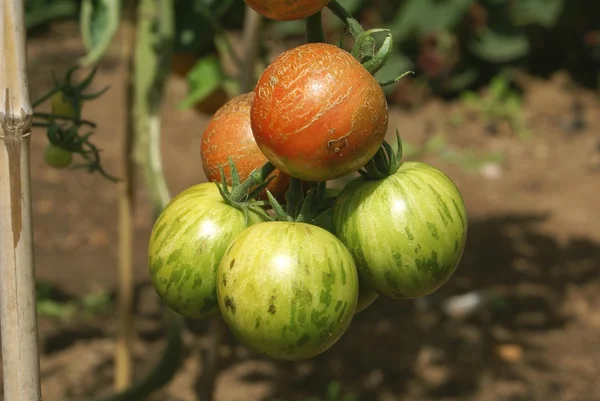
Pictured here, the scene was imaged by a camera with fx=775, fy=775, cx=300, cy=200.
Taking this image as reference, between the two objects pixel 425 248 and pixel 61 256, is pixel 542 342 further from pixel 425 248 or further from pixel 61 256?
pixel 425 248

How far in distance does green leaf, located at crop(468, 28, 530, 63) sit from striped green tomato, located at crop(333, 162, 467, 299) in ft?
13.2

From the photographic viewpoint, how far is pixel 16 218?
71 centimetres

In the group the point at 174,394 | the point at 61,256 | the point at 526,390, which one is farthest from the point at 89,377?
the point at 526,390

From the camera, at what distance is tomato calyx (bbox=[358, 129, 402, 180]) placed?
731mm

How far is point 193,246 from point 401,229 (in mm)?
191

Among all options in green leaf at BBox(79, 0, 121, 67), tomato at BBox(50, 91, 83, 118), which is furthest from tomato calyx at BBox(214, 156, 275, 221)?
green leaf at BBox(79, 0, 121, 67)

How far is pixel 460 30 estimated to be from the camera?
183 inches

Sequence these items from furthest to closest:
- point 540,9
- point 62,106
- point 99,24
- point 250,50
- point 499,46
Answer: point 499,46 → point 540,9 → point 250,50 → point 99,24 → point 62,106

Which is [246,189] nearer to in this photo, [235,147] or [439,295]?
[235,147]

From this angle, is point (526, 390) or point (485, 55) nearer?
point (526, 390)

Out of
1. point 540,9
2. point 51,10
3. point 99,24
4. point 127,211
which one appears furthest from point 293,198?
point 540,9

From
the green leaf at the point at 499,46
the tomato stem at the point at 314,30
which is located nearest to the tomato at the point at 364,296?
the tomato stem at the point at 314,30

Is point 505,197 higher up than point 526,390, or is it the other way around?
point 526,390

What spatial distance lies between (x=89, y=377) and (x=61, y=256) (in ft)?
3.00
